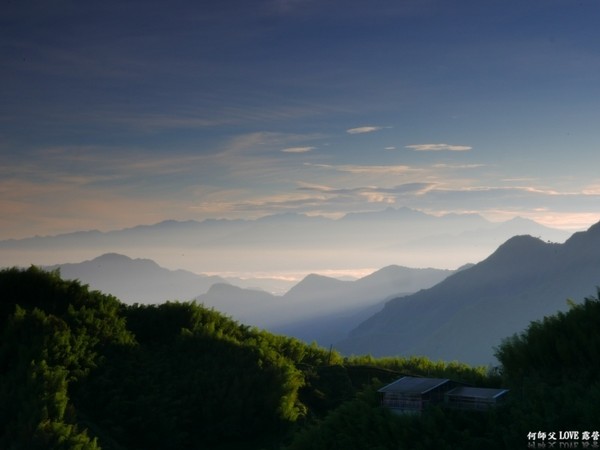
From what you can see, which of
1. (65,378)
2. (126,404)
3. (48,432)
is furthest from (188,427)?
(48,432)

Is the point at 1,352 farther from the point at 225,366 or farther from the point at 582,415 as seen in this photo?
the point at 582,415

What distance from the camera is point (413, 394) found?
29.1 metres

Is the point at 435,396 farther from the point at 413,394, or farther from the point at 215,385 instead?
the point at 215,385

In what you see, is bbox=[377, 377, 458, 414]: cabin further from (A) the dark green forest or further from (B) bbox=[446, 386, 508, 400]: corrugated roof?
(A) the dark green forest

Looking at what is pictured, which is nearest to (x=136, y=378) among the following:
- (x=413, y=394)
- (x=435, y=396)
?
(x=413, y=394)

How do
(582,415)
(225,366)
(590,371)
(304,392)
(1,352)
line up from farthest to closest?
(304,392), (225,366), (1,352), (590,371), (582,415)

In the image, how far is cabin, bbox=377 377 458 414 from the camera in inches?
1141

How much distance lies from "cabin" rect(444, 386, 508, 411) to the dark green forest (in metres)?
0.44

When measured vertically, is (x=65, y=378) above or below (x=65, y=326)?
below

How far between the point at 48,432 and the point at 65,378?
6306 millimetres

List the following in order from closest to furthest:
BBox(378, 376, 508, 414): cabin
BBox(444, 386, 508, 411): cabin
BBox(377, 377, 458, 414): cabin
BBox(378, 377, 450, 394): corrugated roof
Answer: BBox(444, 386, 508, 411): cabin → BBox(378, 376, 508, 414): cabin → BBox(377, 377, 458, 414): cabin → BBox(378, 377, 450, 394): corrugated roof

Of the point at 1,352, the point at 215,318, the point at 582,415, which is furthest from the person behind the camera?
the point at 215,318

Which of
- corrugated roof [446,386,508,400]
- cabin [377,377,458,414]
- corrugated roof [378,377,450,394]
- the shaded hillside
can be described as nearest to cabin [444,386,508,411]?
corrugated roof [446,386,508,400]

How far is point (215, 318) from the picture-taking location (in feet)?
162
